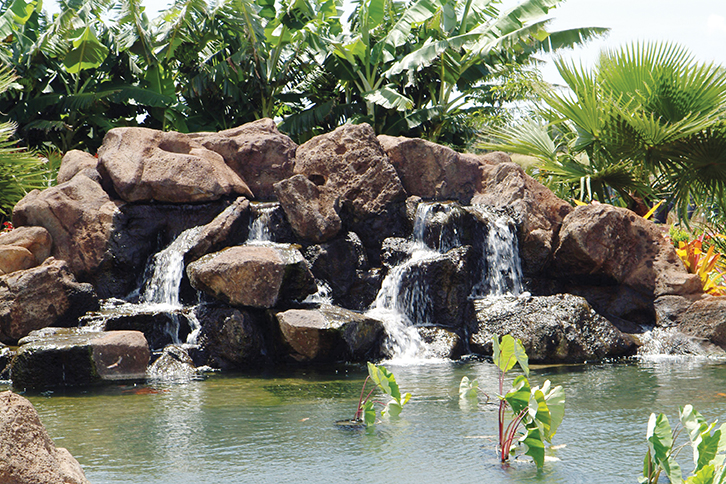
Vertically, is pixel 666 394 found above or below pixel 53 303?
below

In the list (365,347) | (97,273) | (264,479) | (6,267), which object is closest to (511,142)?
(365,347)

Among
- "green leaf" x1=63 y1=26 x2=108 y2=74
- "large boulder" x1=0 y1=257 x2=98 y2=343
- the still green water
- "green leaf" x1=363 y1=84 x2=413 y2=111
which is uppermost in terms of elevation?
"green leaf" x1=63 y1=26 x2=108 y2=74

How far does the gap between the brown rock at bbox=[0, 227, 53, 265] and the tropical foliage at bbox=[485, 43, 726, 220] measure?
27.5 feet

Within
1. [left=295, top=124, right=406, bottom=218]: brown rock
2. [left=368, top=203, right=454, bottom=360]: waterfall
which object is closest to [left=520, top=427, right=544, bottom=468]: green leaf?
[left=368, top=203, right=454, bottom=360]: waterfall

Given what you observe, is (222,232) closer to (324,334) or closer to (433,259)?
(324,334)

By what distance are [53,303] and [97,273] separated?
2017 mm

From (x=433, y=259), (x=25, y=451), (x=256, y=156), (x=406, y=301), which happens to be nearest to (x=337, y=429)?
(x=25, y=451)

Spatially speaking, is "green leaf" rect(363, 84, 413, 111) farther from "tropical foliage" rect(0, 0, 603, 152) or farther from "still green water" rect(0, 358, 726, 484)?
"still green water" rect(0, 358, 726, 484)

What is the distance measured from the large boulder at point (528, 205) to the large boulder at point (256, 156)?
3.92m

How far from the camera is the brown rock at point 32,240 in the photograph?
1120 centimetres

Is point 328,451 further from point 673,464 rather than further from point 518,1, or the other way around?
point 518,1

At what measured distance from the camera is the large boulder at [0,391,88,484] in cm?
326

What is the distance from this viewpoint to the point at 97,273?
39.8 ft

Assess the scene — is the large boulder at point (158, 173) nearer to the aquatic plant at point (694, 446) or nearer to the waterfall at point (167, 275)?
the waterfall at point (167, 275)
